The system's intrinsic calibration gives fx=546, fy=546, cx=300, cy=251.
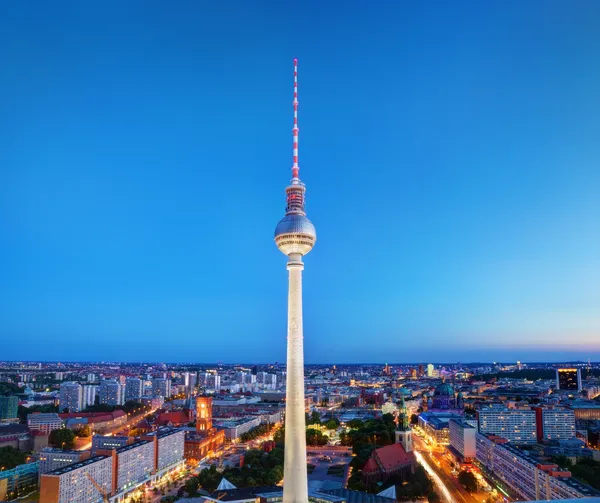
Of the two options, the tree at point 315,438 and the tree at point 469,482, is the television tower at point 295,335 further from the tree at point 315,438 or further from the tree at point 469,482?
the tree at point 315,438

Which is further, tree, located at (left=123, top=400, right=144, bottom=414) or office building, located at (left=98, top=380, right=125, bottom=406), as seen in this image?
office building, located at (left=98, top=380, right=125, bottom=406)

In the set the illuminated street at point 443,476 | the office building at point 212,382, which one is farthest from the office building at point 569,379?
the office building at point 212,382

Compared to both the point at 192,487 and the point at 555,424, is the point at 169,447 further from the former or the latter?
the point at 555,424

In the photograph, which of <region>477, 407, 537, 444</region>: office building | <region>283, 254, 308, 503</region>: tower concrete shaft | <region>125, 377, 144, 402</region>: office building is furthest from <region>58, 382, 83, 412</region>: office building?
<region>283, 254, 308, 503</region>: tower concrete shaft

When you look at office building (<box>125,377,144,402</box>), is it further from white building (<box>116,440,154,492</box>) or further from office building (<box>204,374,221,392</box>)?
white building (<box>116,440,154,492</box>)

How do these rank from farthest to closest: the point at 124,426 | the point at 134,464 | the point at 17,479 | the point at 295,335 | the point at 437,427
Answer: the point at 124,426 → the point at 437,427 → the point at 134,464 → the point at 17,479 → the point at 295,335

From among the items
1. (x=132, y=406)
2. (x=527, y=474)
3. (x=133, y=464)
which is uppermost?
(x=527, y=474)

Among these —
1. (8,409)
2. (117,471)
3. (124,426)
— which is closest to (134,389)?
(8,409)
